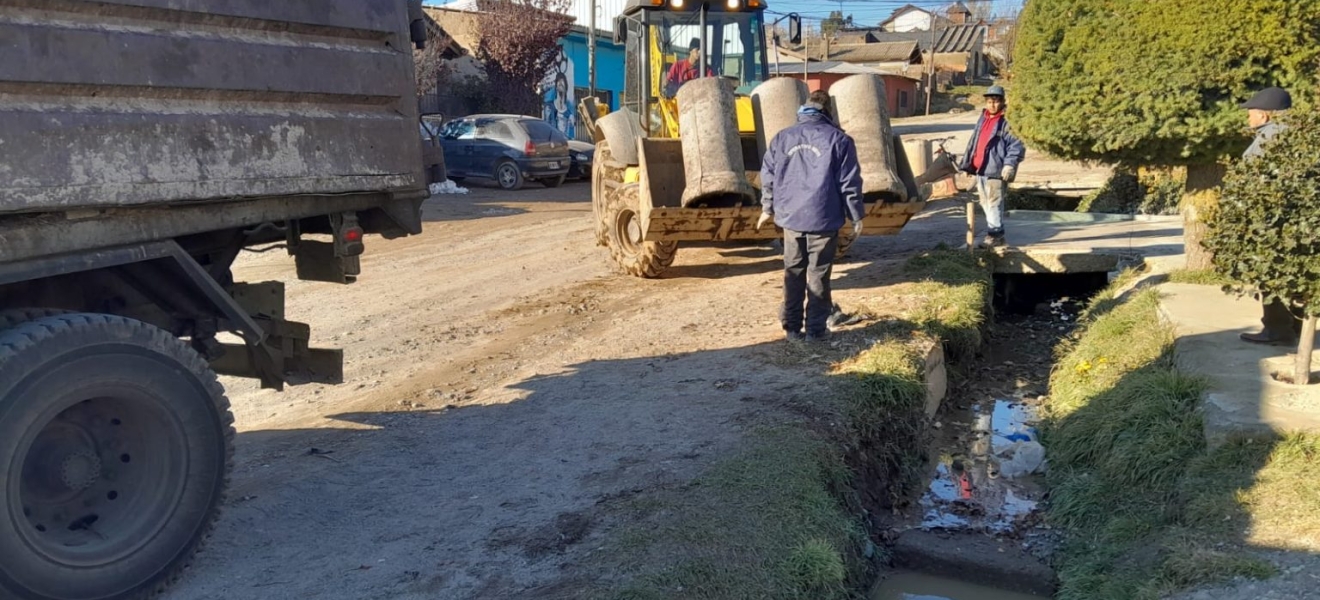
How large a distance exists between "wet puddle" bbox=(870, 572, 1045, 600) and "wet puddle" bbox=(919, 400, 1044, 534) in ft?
1.85

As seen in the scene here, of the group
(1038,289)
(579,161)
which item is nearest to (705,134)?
(1038,289)

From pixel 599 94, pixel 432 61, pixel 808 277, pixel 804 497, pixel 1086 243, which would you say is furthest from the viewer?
pixel 599 94

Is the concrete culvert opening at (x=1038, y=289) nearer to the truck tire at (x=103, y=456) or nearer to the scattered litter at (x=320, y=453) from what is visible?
the scattered litter at (x=320, y=453)

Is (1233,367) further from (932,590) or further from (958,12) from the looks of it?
(958,12)

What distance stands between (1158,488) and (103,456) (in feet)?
14.6

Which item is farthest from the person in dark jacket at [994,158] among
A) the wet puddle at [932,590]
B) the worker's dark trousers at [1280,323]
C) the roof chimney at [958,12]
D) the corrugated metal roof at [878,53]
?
the roof chimney at [958,12]

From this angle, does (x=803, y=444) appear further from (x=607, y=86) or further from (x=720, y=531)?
(x=607, y=86)

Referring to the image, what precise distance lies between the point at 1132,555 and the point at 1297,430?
104cm

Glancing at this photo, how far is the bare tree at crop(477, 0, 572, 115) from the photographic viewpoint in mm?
25781

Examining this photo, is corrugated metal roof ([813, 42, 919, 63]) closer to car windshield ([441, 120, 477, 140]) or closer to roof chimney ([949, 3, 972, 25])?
roof chimney ([949, 3, 972, 25])

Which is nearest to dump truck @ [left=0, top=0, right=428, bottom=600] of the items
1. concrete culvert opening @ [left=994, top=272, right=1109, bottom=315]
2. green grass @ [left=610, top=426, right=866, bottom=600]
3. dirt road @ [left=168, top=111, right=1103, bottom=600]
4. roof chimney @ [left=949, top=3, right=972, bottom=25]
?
dirt road @ [left=168, top=111, right=1103, bottom=600]

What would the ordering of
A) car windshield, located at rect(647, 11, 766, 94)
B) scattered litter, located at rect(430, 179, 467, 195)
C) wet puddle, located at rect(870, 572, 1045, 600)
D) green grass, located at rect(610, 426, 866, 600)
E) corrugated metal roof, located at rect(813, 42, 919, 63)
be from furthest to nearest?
corrugated metal roof, located at rect(813, 42, 919, 63) → scattered litter, located at rect(430, 179, 467, 195) → car windshield, located at rect(647, 11, 766, 94) → wet puddle, located at rect(870, 572, 1045, 600) → green grass, located at rect(610, 426, 866, 600)

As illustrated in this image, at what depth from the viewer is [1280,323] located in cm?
634

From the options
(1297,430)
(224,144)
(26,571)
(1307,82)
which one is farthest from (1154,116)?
(26,571)
